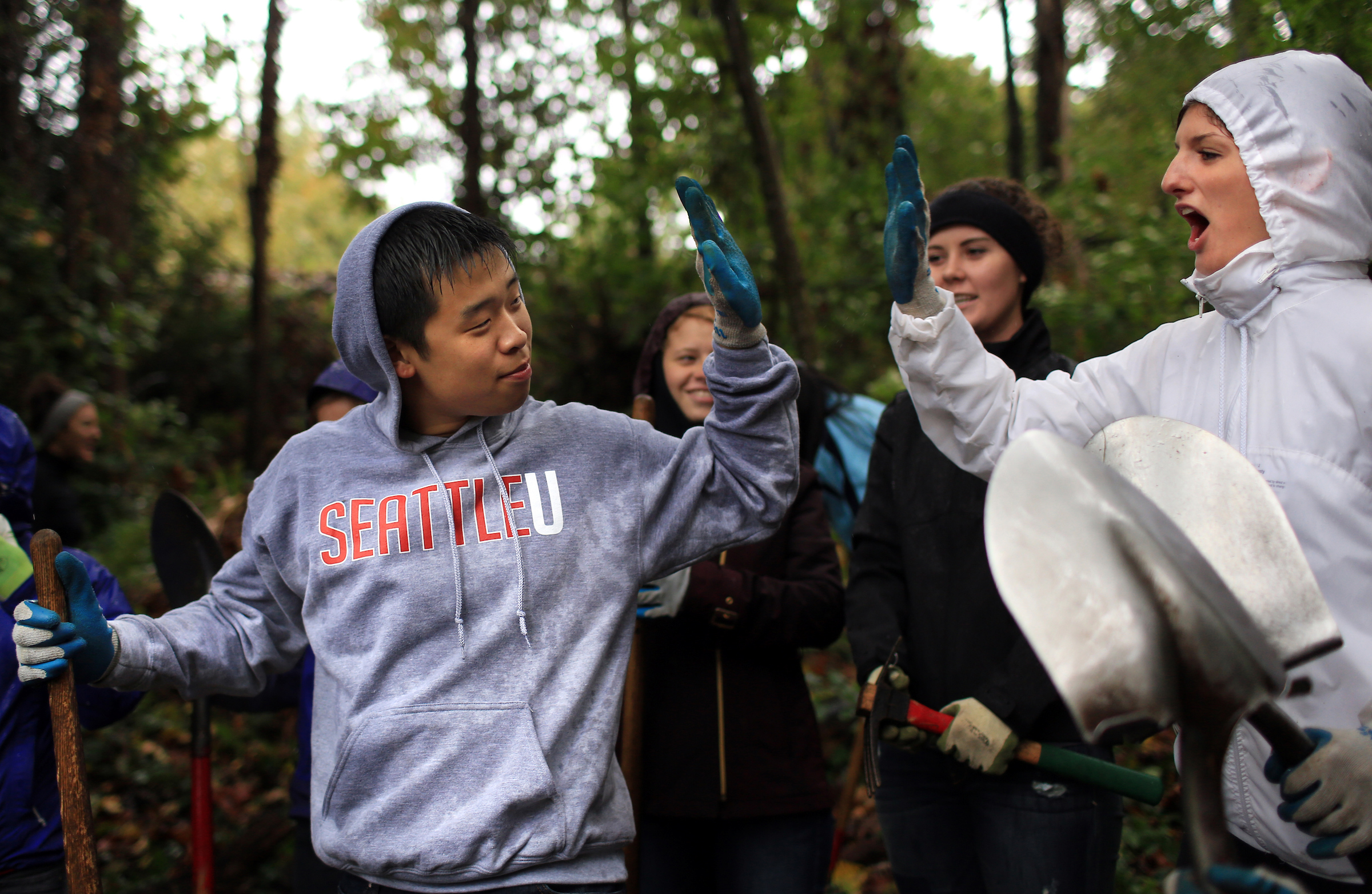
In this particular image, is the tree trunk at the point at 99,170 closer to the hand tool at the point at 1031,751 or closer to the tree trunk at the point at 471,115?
the tree trunk at the point at 471,115

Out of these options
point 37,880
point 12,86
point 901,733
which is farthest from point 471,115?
point 901,733

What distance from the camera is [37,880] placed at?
2098 mm

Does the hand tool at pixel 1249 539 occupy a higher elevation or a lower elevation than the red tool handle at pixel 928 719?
higher

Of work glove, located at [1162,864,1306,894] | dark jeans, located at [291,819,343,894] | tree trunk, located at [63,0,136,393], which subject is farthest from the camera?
tree trunk, located at [63,0,136,393]

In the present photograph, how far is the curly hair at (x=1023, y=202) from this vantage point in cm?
248

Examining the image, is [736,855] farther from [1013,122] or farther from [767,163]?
[1013,122]

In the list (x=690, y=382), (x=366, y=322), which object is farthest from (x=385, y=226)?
(x=690, y=382)

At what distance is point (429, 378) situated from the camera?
1.80 metres

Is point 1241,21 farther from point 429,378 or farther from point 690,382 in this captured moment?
point 429,378

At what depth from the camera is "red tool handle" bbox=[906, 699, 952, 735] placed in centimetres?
207

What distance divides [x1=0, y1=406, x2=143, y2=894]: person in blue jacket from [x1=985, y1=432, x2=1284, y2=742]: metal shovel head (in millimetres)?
1908

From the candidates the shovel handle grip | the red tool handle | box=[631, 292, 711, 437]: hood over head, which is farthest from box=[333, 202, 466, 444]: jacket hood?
the shovel handle grip

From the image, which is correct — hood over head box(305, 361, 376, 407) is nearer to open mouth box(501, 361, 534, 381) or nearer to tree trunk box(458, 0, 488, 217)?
open mouth box(501, 361, 534, 381)

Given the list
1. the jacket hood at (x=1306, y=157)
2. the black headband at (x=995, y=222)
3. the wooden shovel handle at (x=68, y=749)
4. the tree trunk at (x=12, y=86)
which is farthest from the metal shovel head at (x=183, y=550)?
the tree trunk at (x=12, y=86)
